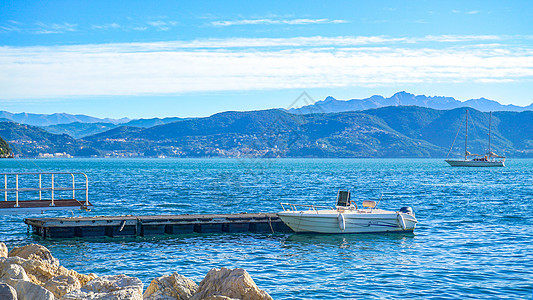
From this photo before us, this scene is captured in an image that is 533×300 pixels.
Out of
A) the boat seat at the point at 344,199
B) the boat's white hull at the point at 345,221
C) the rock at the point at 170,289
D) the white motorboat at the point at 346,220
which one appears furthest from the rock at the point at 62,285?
the boat seat at the point at 344,199

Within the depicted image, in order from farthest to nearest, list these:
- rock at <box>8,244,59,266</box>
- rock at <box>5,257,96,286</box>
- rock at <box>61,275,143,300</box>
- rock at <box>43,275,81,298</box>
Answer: rock at <box>8,244,59,266</box>
rock at <box>5,257,96,286</box>
rock at <box>43,275,81,298</box>
rock at <box>61,275,143,300</box>

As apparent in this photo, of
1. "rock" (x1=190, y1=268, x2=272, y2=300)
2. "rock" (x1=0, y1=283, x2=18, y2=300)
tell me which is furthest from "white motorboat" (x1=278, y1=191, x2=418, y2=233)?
"rock" (x1=0, y1=283, x2=18, y2=300)

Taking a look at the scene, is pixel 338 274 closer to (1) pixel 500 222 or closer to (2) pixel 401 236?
(2) pixel 401 236

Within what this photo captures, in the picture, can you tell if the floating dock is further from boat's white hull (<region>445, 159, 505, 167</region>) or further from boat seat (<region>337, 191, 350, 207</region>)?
boat's white hull (<region>445, 159, 505, 167</region>)

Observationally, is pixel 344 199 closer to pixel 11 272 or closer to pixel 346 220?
pixel 346 220

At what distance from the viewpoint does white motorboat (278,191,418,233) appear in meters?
32.6

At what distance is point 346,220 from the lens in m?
32.8

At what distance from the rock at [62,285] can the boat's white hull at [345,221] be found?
1821cm

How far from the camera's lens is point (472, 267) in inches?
960

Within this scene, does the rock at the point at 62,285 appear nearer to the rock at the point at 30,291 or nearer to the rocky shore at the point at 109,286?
the rocky shore at the point at 109,286

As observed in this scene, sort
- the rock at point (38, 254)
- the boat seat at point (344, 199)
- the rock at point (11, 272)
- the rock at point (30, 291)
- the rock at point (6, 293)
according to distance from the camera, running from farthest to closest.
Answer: the boat seat at point (344, 199) → the rock at point (38, 254) → the rock at point (11, 272) → the rock at point (30, 291) → the rock at point (6, 293)

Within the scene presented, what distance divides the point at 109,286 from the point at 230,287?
3015mm

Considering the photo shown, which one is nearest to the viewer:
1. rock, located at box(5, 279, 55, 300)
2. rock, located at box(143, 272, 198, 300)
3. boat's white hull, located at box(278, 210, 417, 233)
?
rock, located at box(5, 279, 55, 300)

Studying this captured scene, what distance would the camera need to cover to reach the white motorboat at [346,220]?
107ft
